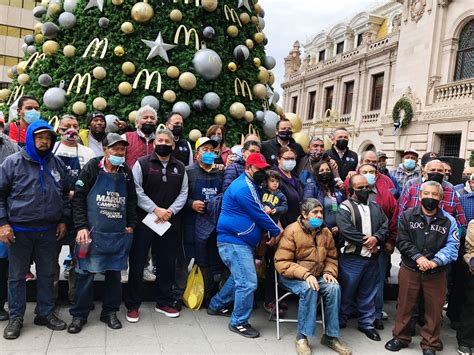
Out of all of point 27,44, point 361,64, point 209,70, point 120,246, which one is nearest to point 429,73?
point 361,64

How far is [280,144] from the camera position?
535 centimetres

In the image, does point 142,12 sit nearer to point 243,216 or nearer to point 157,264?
point 243,216

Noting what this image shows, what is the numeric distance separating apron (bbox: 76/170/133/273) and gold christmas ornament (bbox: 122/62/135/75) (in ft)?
9.19

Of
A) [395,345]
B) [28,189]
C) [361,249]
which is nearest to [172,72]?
[28,189]

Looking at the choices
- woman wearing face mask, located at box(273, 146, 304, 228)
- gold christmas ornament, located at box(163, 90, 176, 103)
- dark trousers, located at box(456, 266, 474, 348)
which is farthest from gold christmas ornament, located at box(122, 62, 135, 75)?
dark trousers, located at box(456, 266, 474, 348)

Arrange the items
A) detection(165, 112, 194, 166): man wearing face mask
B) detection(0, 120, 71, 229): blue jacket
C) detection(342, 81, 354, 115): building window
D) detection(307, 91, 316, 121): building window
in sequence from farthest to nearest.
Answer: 1. detection(307, 91, 316, 121): building window
2. detection(342, 81, 354, 115): building window
3. detection(165, 112, 194, 166): man wearing face mask
4. detection(0, 120, 71, 229): blue jacket

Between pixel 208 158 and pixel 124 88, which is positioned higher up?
pixel 124 88

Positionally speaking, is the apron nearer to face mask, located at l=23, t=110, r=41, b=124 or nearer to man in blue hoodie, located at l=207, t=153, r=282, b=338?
man in blue hoodie, located at l=207, t=153, r=282, b=338

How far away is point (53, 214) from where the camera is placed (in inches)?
149

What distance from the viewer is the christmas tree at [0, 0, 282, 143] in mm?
6281

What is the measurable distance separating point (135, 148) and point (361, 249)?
2949 mm

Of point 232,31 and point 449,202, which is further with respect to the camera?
point 232,31

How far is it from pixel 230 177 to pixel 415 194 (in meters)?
2.29

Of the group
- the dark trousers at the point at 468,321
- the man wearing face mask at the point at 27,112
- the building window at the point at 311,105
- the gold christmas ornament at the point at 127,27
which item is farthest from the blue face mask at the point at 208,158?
the building window at the point at 311,105
